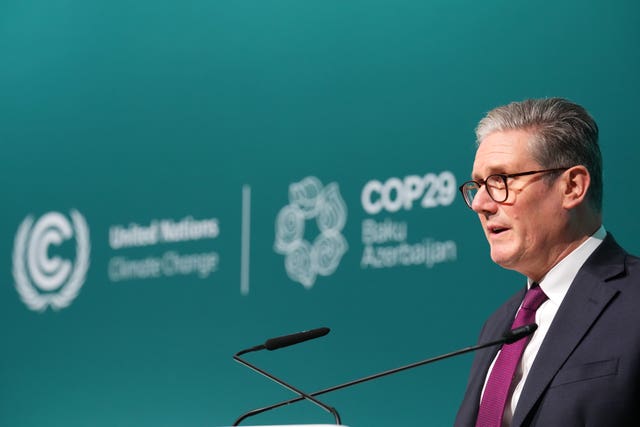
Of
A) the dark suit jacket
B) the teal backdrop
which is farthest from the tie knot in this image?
the teal backdrop

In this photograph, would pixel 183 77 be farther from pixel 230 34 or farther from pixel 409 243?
pixel 409 243

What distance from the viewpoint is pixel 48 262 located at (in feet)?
15.0

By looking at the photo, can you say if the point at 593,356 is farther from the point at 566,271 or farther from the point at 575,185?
the point at 575,185

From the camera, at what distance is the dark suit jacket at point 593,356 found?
1627 mm

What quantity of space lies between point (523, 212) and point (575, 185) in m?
0.13

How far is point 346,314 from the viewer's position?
365cm

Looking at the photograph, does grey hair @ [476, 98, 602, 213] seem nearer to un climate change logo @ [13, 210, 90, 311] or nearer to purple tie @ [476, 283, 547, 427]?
purple tie @ [476, 283, 547, 427]

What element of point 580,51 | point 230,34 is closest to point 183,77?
point 230,34

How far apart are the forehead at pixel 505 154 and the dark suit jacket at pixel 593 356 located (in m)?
0.26

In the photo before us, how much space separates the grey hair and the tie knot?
23 centimetres

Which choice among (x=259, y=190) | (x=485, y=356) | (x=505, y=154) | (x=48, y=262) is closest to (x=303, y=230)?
(x=259, y=190)

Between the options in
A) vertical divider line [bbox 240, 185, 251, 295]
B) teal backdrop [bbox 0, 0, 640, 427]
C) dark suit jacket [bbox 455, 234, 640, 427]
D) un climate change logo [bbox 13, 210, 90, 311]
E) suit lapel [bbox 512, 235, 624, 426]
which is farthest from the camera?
un climate change logo [bbox 13, 210, 90, 311]

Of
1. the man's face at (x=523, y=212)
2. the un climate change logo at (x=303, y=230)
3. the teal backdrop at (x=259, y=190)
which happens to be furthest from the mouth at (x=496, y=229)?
the un climate change logo at (x=303, y=230)

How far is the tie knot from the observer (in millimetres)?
1942
